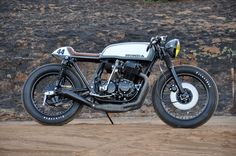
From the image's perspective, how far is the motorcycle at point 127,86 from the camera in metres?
6.58

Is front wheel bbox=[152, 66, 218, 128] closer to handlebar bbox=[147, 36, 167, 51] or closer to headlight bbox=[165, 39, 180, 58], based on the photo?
headlight bbox=[165, 39, 180, 58]

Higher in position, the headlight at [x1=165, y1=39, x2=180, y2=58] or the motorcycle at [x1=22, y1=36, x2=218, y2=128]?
the headlight at [x1=165, y1=39, x2=180, y2=58]

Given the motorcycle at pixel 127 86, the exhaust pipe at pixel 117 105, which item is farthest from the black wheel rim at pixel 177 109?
the exhaust pipe at pixel 117 105

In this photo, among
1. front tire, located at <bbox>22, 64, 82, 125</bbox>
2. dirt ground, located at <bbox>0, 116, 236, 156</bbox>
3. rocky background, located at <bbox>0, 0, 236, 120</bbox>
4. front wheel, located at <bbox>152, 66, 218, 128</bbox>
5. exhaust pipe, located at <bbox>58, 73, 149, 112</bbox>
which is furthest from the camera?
rocky background, located at <bbox>0, 0, 236, 120</bbox>

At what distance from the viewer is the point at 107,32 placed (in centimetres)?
1160

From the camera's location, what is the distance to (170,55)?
6766mm

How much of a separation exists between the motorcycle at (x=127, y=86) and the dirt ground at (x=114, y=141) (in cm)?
26

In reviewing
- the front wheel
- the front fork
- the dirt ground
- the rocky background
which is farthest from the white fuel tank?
the rocky background

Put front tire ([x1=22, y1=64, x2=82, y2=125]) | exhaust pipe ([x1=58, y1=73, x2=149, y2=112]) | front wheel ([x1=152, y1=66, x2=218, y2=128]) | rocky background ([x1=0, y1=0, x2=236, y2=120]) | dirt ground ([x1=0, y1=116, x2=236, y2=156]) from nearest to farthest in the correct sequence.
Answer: dirt ground ([x1=0, y1=116, x2=236, y2=156])
front wheel ([x1=152, y1=66, x2=218, y2=128])
exhaust pipe ([x1=58, y1=73, x2=149, y2=112])
front tire ([x1=22, y1=64, x2=82, y2=125])
rocky background ([x1=0, y1=0, x2=236, y2=120])

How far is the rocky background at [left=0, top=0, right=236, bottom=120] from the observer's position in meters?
10.5

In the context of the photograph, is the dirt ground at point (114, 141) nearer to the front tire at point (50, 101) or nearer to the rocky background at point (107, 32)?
the front tire at point (50, 101)

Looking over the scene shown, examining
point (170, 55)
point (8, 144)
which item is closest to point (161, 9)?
point (170, 55)

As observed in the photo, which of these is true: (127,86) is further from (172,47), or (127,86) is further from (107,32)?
(107,32)

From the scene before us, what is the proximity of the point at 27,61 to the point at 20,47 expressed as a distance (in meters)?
0.49
